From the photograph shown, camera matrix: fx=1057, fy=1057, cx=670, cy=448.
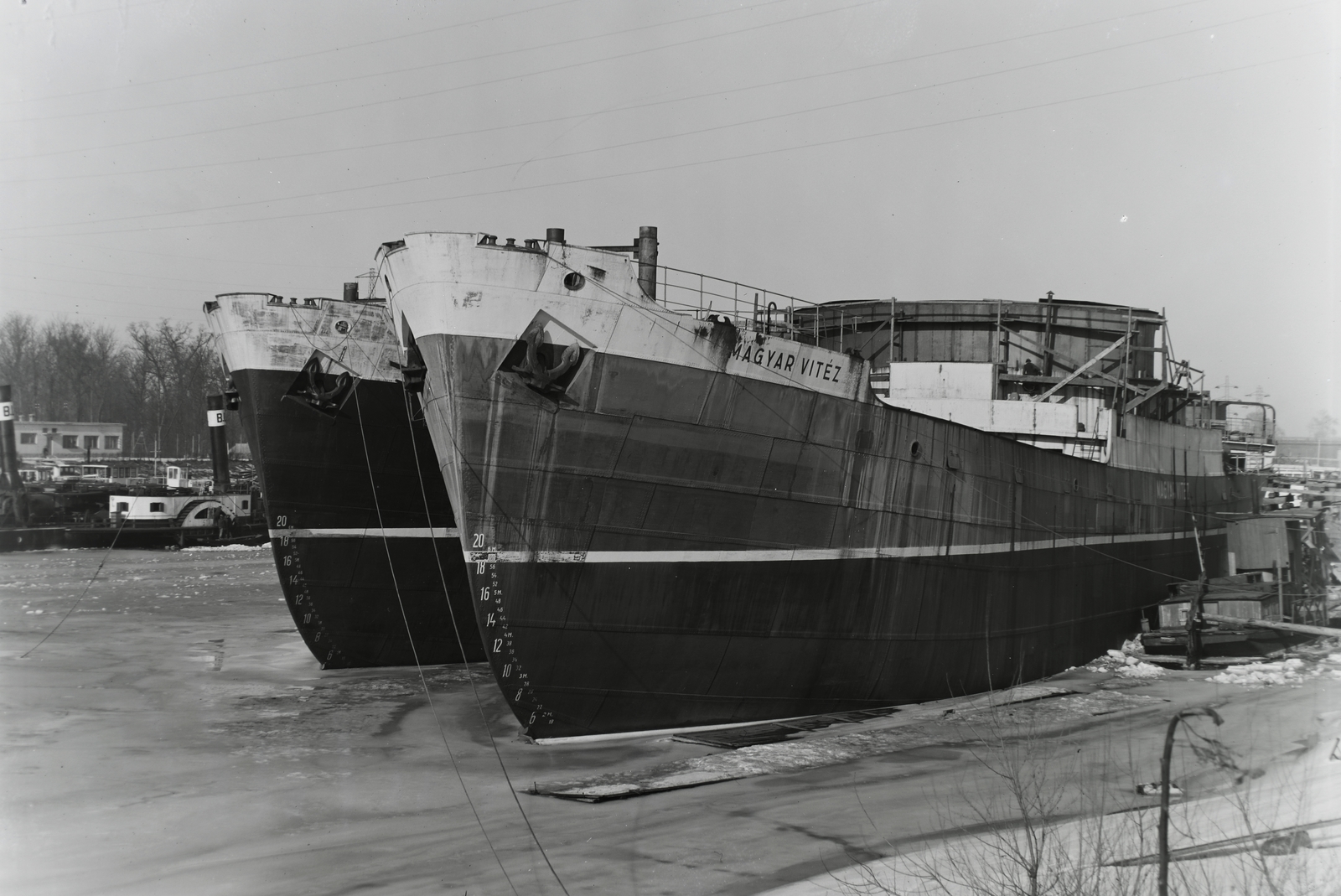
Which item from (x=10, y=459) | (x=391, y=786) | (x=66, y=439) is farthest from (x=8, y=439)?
(x=391, y=786)

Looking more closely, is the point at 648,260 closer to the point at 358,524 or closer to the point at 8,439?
the point at 358,524

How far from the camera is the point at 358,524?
1806 centimetres

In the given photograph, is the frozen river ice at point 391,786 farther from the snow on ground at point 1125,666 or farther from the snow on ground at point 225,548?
the snow on ground at point 225,548

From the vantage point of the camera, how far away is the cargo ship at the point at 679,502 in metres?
12.2

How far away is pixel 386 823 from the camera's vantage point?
33.0 ft

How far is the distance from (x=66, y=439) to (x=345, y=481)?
52131 mm

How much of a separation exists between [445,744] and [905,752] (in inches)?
223

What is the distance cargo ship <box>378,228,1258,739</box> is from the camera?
12.2m

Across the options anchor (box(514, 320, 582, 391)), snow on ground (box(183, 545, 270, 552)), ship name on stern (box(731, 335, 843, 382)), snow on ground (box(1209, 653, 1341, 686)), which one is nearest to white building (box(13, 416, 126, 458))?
snow on ground (box(183, 545, 270, 552))

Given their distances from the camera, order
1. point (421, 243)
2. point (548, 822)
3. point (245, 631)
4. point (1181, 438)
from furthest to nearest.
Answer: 1. point (1181, 438)
2. point (245, 631)
3. point (421, 243)
4. point (548, 822)

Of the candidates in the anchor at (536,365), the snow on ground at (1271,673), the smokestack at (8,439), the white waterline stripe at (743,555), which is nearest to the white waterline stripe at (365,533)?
the white waterline stripe at (743,555)

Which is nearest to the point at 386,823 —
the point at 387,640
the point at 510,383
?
the point at 510,383

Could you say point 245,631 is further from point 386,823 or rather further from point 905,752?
point 905,752

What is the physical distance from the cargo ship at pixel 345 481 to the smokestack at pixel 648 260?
18.5 feet
